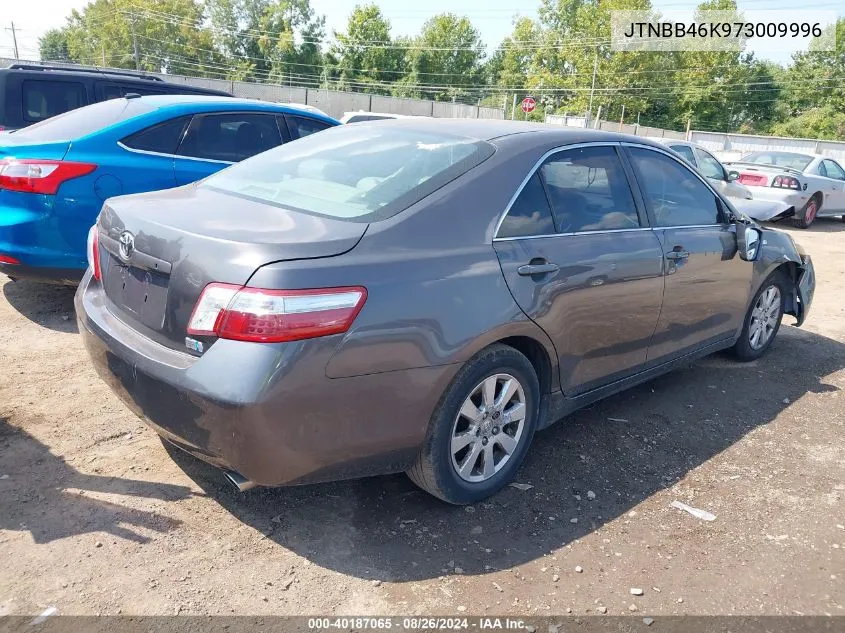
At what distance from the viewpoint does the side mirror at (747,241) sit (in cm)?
452

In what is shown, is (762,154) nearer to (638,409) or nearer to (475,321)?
(638,409)

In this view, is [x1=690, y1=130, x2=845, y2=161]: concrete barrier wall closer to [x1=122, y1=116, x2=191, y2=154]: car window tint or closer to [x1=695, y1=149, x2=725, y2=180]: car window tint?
[x1=695, y1=149, x2=725, y2=180]: car window tint

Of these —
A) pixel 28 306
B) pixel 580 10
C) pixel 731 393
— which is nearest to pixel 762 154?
pixel 731 393

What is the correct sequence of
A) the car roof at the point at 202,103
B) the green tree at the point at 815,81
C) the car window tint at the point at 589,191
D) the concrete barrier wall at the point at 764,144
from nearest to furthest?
the car window tint at the point at 589,191, the car roof at the point at 202,103, the concrete barrier wall at the point at 764,144, the green tree at the point at 815,81

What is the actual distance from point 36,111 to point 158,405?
6.29 meters

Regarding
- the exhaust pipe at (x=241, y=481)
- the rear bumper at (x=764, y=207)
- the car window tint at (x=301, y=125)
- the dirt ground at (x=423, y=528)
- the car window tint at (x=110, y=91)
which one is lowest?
the dirt ground at (x=423, y=528)

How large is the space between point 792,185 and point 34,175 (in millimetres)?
12598

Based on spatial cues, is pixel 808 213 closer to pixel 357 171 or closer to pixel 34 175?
pixel 357 171

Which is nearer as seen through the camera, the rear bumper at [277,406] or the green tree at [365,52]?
the rear bumper at [277,406]

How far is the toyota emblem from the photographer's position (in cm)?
280

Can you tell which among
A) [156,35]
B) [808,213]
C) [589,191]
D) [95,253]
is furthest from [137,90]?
[156,35]

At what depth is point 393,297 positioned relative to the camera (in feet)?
8.37

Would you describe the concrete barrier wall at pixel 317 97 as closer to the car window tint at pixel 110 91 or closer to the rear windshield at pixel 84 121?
the car window tint at pixel 110 91

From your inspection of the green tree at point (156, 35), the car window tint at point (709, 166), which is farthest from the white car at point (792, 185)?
the green tree at point (156, 35)
